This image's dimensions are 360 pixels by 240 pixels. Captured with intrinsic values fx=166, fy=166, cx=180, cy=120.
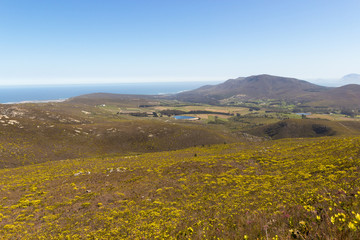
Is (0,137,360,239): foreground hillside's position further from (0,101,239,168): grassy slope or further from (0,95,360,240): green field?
(0,101,239,168): grassy slope

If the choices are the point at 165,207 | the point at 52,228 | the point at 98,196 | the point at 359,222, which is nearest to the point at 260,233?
the point at 359,222

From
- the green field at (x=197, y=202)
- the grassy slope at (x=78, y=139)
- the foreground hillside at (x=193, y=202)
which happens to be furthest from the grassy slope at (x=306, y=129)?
the foreground hillside at (x=193, y=202)

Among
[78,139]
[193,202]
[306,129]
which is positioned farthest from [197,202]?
[306,129]

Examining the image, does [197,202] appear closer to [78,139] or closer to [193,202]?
[193,202]

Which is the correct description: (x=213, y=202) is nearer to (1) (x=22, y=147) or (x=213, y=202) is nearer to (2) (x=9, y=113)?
(1) (x=22, y=147)

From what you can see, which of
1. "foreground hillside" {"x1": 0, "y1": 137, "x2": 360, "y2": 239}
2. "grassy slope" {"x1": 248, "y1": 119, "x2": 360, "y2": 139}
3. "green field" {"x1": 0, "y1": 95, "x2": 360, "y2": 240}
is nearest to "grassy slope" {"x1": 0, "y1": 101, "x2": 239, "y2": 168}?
"foreground hillside" {"x1": 0, "y1": 137, "x2": 360, "y2": 239}

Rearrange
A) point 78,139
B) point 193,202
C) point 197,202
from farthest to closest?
1. point 78,139
2. point 193,202
3. point 197,202

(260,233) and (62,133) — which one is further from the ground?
(260,233)

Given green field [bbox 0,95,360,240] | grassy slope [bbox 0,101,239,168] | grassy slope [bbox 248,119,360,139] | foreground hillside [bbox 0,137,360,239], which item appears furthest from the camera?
grassy slope [bbox 248,119,360,139]
